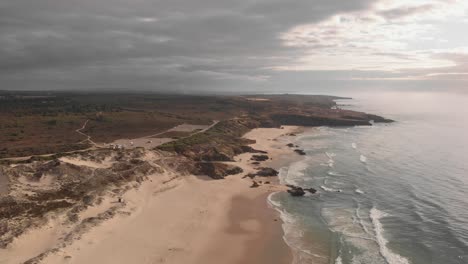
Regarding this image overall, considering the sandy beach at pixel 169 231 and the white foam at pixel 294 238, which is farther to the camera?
the white foam at pixel 294 238

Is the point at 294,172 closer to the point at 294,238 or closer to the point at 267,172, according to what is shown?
the point at 267,172

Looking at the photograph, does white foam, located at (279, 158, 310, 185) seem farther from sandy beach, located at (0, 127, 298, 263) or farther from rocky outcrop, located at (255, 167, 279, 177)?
sandy beach, located at (0, 127, 298, 263)

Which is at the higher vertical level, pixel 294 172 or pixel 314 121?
pixel 314 121

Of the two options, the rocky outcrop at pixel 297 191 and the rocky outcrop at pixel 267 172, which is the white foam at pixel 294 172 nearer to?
the rocky outcrop at pixel 267 172

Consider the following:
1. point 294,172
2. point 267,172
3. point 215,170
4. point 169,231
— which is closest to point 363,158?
point 294,172

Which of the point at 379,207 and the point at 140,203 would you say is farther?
the point at 379,207

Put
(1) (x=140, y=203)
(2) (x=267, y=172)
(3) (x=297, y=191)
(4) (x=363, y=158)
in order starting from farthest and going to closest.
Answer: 1. (4) (x=363, y=158)
2. (2) (x=267, y=172)
3. (3) (x=297, y=191)
4. (1) (x=140, y=203)

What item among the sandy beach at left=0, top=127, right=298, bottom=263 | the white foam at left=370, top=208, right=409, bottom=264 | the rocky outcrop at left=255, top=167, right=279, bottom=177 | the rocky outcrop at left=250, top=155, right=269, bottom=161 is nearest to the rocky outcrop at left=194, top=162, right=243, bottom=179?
the rocky outcrop at left=255, top=167, right=279, bottom=177

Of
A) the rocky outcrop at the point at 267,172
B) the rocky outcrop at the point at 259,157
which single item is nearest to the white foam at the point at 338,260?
the rocky outcrop at the point at 267,172
